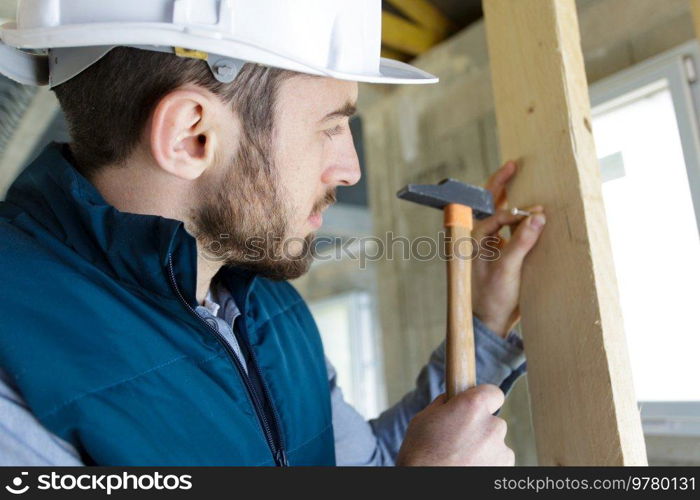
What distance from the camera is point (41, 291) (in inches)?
30.0

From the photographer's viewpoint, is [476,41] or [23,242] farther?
[476,41]

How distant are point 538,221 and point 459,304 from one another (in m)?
0.20

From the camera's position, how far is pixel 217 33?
83cm

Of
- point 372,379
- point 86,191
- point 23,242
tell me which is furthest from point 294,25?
point 372,379

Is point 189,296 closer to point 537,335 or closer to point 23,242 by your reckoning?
point 23,242

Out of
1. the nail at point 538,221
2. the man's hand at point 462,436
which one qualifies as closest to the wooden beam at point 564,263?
the nail at point 538,221

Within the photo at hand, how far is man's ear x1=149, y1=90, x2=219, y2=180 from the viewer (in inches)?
34.4

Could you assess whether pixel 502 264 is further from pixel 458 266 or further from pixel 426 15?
pixel 426 15

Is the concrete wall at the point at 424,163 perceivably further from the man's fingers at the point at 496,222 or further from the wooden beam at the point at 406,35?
the man's fingers at the point at 496,222

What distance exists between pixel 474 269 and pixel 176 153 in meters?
0.59

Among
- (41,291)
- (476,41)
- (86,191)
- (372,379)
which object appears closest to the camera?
(41,291)

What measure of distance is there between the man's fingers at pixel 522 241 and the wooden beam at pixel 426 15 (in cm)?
127

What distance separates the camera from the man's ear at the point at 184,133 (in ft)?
2.86

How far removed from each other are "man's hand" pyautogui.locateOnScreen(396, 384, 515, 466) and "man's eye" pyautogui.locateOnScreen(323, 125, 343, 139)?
496 millimetres
